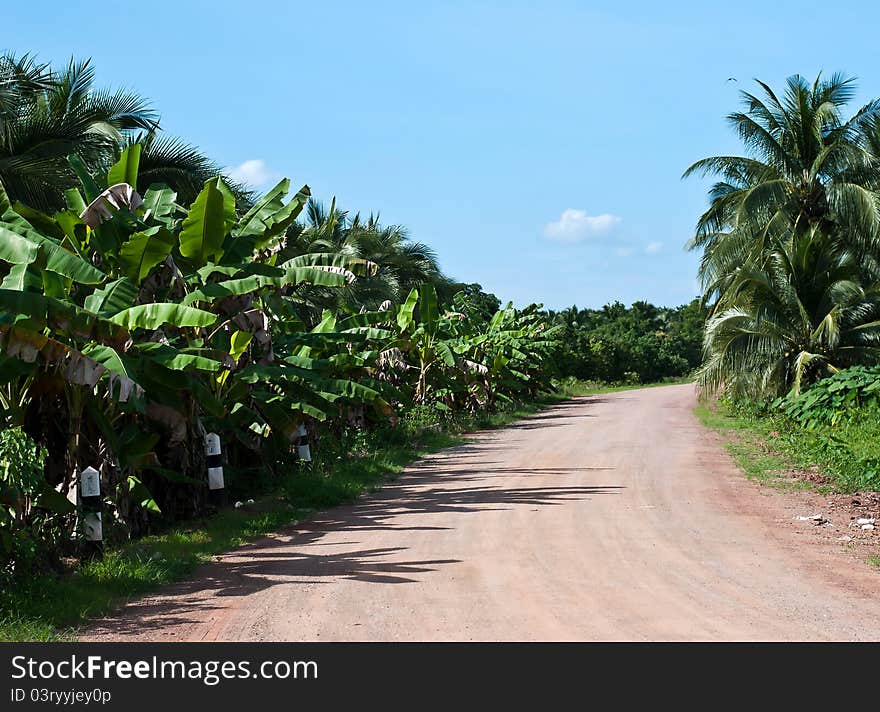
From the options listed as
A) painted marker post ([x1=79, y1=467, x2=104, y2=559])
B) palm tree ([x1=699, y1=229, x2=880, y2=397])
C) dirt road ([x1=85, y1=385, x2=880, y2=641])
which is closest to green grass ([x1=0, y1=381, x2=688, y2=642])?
painted marker post ([x1=79, y1=467, x2=104, y2=559])

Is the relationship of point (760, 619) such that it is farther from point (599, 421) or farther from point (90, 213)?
point (599, 421)

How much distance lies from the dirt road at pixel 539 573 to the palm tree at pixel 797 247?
11401mm

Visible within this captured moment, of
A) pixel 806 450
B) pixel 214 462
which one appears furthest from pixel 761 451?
pixel 214 462

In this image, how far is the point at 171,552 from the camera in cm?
934

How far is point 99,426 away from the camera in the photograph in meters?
9.67

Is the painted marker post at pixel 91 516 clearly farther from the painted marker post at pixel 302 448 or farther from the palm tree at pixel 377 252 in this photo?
the palm tree at pixel 377 252

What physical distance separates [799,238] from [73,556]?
22.3 m

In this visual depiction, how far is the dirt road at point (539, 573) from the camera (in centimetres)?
643

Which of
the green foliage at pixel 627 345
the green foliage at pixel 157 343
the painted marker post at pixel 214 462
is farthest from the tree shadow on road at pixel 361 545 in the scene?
the green foliage at pixel 627 345

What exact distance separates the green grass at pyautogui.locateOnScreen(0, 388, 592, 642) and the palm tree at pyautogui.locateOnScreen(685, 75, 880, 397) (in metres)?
11.8

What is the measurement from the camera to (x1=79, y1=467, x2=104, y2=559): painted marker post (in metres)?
8.84

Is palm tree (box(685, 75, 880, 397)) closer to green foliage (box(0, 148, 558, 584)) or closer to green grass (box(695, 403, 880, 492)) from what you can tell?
green grass (box(695, 403, 880, 492))

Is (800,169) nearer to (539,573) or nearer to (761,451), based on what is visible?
(761,451)
